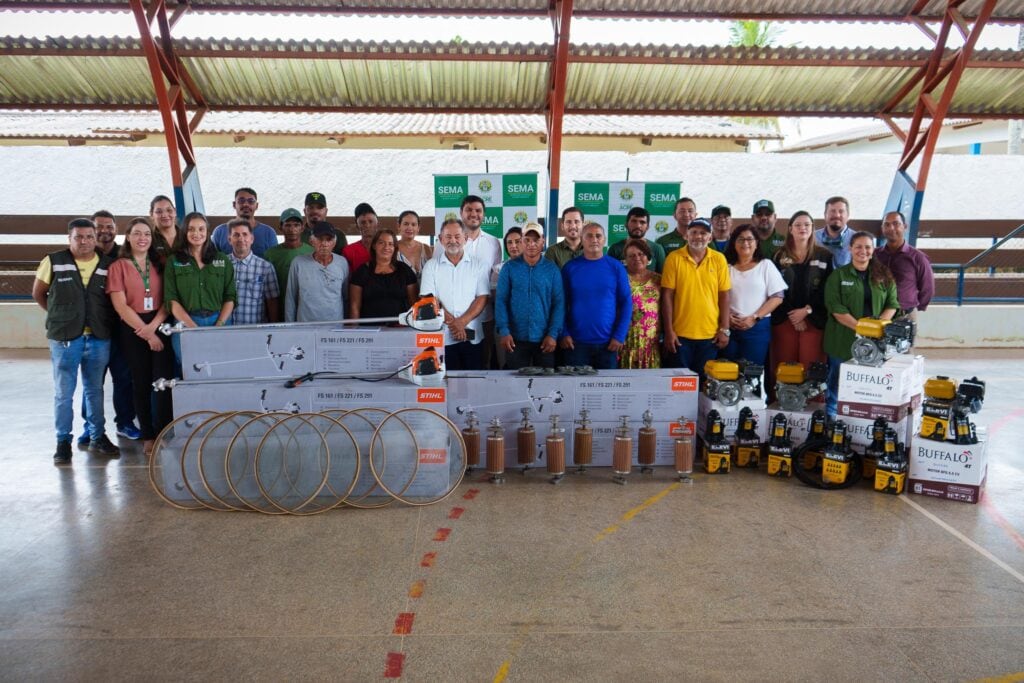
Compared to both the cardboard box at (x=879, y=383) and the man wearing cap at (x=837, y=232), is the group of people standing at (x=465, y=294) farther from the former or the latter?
the cardboard box at (x=879, y=383)

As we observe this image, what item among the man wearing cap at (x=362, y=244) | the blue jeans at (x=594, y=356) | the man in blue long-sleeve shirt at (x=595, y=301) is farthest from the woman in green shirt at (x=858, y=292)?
the man wearing cap at (x=362, y=244)

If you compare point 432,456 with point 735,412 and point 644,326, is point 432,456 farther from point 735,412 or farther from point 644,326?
point 735,412

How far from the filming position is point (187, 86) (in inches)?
304

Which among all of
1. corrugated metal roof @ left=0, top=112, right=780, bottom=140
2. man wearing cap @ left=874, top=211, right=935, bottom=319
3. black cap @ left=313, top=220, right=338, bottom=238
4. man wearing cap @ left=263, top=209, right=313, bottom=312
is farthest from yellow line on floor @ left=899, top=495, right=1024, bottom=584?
corrugated metal roof @ left=0, top=112, right=780, bottom=140

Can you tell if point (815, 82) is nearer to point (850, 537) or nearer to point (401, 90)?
point (401, 90)

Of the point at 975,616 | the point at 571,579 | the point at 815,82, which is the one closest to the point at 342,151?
the point at 815,82

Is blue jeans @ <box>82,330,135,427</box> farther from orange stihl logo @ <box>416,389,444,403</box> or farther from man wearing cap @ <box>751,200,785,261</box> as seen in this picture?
man wearing cap @ <box>751,200,785,261</box>

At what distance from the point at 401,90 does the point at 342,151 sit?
6382 mm

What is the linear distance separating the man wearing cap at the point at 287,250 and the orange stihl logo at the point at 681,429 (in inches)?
124

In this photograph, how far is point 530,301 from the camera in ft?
17.3

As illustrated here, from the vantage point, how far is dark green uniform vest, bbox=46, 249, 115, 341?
16.6 feet

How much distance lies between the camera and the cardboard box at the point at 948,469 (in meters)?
4.43

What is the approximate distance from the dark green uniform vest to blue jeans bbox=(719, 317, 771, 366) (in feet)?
15.9

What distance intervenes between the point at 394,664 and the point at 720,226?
4632 mm
